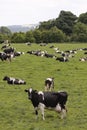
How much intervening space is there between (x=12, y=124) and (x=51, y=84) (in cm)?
740

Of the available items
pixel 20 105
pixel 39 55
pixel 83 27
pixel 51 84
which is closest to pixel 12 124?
pixel 20 105

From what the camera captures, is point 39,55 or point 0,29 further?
point 0,29

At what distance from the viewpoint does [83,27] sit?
83562 millimetres

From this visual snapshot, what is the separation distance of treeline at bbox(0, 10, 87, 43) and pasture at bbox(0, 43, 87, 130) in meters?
39.7

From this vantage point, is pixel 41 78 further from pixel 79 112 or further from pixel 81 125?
pixel 81 125

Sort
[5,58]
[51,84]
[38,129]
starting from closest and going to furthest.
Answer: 1. [38,129]
2. [51,84]
3. [5,58]

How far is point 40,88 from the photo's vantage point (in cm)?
2239

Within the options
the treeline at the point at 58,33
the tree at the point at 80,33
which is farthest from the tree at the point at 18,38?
the tree at the point at 80,33

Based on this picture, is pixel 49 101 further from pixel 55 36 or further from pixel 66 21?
pixel 66 21

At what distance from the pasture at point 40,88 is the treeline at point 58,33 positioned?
39.7 meters

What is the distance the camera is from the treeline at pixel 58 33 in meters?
79.6

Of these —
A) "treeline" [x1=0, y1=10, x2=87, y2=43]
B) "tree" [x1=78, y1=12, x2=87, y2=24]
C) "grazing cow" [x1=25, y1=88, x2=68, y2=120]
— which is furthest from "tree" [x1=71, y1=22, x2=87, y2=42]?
"grazing cow" [x1=25, y1=88, x2=68, y2=120]

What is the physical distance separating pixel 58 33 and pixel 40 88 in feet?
192

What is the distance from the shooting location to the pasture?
15094 mm
